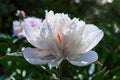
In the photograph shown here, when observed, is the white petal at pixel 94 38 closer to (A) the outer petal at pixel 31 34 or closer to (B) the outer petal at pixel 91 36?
(B) the outer petal at pixel 91 36

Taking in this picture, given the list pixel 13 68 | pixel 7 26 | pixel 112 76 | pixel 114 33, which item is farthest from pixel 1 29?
pixel 112 76

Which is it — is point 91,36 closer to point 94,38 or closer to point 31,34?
point 94,38

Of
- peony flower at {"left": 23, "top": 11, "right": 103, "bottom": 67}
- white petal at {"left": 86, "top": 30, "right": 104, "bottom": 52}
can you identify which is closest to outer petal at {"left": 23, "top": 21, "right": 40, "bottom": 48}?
peony flower at {"left": 23, "top": 11, "right": 103, "bottom": 67}

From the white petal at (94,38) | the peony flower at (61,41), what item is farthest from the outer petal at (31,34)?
the white petal at (94,38)

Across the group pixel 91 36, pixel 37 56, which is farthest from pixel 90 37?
pixel 37 56

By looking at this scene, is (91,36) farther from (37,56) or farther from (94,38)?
(37,56)

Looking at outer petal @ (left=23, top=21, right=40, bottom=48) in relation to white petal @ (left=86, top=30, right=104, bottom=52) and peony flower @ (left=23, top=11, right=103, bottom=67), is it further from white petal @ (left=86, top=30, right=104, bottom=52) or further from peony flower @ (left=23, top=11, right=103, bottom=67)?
white petal @ (left=86, top=30, right=104, bottom=52)
